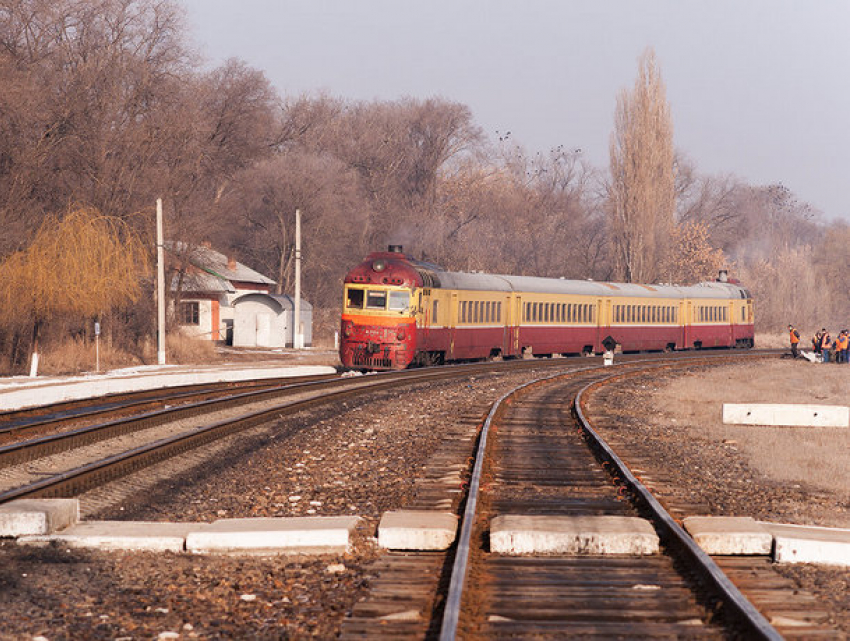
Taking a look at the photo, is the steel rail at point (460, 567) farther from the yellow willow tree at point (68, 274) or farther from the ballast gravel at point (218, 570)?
the yellow willow tree at point (68, 274)

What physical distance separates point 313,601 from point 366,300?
75.8ft

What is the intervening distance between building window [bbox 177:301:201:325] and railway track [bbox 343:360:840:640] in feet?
150

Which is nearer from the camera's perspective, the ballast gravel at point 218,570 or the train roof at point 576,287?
the ballast gravel at point 218,570

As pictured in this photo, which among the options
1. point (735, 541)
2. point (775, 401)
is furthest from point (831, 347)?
point (735, 541)

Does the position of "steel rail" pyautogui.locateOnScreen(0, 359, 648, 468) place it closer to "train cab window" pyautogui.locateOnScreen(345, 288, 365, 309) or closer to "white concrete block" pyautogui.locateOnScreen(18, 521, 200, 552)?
"train cab window" pyautogui.locateOnScreen(345, 288, 365, 309)

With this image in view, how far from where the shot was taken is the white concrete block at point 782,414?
18672 mm

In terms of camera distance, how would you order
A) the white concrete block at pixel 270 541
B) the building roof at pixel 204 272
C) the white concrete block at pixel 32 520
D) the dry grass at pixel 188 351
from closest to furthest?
the white concrete block at pixel 270 541 → the white concrete block at pixel 32 520 → the dry grass at pixel 188 351 → the building roof at pixel 204 272

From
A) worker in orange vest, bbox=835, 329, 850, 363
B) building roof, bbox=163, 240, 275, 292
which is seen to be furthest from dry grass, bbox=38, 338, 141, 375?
worker in orange vest, bbox=835, 329, 850, 363

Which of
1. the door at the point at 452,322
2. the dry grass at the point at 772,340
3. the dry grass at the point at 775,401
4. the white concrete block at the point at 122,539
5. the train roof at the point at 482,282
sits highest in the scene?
the train roof at the point at 482,282

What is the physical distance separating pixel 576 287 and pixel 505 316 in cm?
576

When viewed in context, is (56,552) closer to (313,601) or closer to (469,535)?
(313,601)

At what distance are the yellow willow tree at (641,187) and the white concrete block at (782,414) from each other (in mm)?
47253

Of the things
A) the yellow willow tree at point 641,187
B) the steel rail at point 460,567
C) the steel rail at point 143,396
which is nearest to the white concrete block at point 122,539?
the steel rail at point 460,567

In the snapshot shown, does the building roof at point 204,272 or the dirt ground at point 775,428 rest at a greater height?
the building roof at point 204,272
